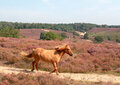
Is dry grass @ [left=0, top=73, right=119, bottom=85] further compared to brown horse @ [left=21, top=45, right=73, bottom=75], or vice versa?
brown horse @ [left=21, top=45, right=73, bottom=75]

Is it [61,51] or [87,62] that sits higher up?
[61,51]

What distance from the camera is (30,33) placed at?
359ft

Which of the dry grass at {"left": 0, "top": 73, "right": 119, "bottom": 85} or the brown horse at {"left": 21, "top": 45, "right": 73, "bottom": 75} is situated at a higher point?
the brown horse at {"left": 21, "top": 45, "right": 73, "bottom": 75}

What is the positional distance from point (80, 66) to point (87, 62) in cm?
163

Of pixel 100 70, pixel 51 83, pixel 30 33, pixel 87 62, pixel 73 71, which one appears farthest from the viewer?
pixel 30 33

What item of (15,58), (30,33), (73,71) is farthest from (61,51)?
(30,33)

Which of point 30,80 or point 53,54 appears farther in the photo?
point 53,54

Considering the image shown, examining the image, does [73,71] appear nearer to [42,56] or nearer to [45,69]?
[45,69]

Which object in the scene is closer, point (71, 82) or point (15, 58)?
point (71, 82)

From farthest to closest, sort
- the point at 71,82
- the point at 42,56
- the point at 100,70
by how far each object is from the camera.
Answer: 1. the point at 100,70
2. the point at 42,56
3. the point at 71,82

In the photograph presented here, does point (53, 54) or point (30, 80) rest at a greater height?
point (53, 54)

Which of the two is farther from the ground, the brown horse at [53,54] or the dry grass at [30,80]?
the brown horse at [53,54]

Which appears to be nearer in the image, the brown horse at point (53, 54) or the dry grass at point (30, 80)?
the dry grass at point (30, 80)

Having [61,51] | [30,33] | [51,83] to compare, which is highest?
[61,51]
